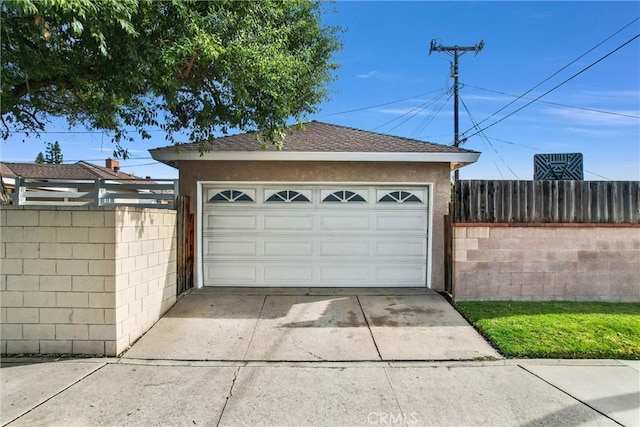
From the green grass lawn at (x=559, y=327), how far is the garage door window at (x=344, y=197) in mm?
2816

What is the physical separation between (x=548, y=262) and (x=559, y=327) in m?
1.71

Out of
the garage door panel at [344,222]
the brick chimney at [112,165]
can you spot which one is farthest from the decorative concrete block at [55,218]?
the brick chimney at [112,165]

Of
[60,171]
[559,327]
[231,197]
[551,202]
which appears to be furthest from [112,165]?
[559,327]

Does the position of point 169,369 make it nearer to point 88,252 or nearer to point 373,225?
point 88,252

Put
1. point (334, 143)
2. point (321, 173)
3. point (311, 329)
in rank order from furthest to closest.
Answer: point (334, 143) < point (321, 173) < point (311, 329)

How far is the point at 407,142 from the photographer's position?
24.8ft

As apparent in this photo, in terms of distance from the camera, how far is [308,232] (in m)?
7.32

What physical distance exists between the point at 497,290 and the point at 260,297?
4.40 metres

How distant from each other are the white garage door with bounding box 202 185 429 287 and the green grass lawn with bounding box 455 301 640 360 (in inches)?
74.0

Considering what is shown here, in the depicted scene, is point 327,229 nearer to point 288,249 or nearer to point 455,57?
point 288,249

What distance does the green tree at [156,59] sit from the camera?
397 cm

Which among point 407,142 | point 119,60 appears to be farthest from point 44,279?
point 407,142

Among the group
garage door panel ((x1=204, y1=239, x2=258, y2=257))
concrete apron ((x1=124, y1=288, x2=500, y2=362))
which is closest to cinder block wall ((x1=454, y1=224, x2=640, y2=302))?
concrete apron ((x1=124, y1=288, x2=500, y2=362))

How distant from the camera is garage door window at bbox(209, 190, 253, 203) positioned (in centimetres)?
732
